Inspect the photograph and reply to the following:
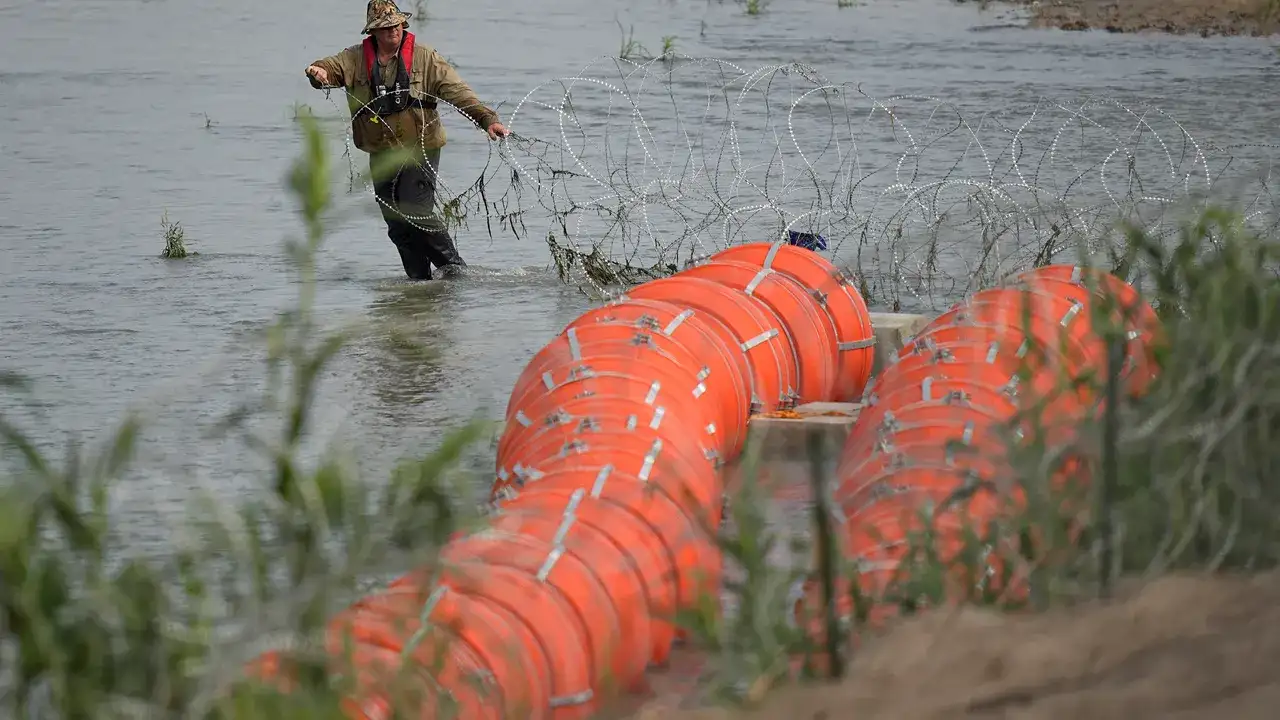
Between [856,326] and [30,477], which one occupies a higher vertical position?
[30,477]

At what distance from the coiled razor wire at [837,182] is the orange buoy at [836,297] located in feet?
1.87

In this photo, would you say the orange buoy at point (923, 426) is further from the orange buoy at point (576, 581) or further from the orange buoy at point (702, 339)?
the orange buoy at point (576, 581)

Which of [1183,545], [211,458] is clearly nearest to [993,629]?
[1183,545]

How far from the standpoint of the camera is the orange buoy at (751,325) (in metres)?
8.22

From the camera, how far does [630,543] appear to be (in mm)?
5695

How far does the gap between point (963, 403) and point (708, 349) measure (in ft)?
4.22

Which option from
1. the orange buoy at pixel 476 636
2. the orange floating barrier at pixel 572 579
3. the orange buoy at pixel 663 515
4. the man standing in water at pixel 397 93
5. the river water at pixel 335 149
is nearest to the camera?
the orange buoy at pixel 476 636

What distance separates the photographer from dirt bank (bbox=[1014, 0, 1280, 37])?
25953mm

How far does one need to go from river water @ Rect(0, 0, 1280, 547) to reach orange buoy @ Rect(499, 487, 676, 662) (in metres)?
0.68

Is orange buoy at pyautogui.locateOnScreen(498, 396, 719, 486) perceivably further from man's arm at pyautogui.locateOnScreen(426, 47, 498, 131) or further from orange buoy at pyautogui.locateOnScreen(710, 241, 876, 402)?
man's arm at pyautogui.locateOnScreen(426, 47, 498, 131)

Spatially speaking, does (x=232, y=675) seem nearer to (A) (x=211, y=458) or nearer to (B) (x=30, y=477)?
(B) (x=30, y=477)

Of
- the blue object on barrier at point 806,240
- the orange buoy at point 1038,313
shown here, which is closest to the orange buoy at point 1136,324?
the orange buoy at point 1038,313

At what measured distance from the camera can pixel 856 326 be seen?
29.3ft

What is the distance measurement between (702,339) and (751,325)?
526mm
